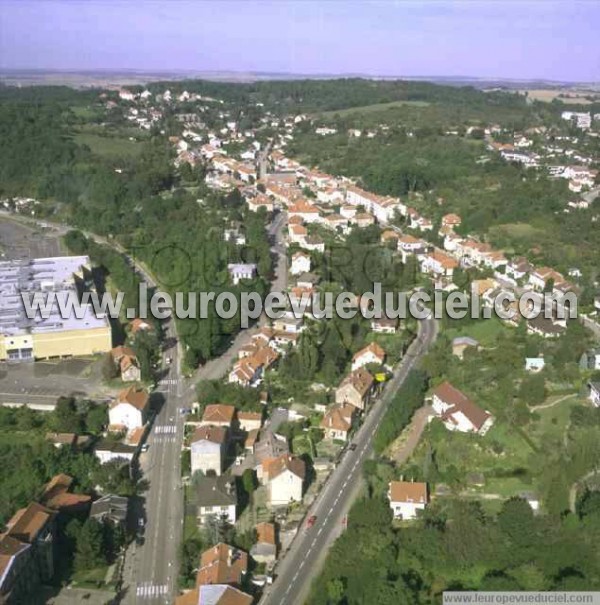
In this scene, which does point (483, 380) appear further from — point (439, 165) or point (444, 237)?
point (439, 165)

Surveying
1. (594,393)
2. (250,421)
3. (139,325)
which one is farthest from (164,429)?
(594,393)

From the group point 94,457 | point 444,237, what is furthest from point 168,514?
point 444,237

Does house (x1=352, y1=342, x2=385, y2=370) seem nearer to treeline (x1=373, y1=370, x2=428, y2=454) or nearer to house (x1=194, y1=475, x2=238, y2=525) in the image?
treeline (x1=373, y1=370, x2=428, y2=454)

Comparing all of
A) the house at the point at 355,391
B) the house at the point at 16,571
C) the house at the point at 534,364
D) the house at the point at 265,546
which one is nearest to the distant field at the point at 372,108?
the house at the point at 534,364

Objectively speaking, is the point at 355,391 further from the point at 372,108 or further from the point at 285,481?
the point at 372,108

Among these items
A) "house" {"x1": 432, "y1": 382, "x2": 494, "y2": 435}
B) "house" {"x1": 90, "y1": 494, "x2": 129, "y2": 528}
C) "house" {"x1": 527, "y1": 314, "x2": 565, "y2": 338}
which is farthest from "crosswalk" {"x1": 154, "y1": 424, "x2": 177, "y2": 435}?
"house" {"x1": 527, "y1": 314, "x2": 565, "y2": 338}

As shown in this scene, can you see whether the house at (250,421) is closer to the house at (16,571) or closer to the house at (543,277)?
the house at (16,571)
